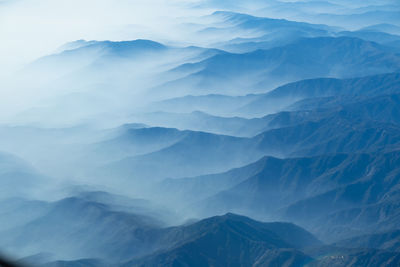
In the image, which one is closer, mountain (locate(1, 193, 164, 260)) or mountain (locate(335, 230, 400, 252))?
mountain (locate(335, 230, 400, 252))

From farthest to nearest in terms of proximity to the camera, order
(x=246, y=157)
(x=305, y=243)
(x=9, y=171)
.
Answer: (x=246, y=157) → (x=9, y=171) → (x=305, y=243)

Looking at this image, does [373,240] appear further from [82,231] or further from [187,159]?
[187,159]

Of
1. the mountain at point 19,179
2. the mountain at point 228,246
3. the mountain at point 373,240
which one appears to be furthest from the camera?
the mountain at point 19,179

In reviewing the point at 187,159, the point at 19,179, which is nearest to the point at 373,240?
the point at 187,159

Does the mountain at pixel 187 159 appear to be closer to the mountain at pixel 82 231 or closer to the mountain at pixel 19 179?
the mountain at pixel 19 179

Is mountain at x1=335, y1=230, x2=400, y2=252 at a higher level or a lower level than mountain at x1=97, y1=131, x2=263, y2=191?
lower

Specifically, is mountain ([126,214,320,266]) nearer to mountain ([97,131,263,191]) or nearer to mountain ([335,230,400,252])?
mountain ([335,230,400,252])

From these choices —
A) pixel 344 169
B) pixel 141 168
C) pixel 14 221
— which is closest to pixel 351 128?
pixel 344 169

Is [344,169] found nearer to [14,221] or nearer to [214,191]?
[214,191]

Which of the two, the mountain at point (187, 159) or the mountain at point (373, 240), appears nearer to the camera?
the mountain at point (373, 240)

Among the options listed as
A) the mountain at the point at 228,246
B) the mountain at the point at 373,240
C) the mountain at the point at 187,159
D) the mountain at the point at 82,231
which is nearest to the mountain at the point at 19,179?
the mountain at the point at 187,159

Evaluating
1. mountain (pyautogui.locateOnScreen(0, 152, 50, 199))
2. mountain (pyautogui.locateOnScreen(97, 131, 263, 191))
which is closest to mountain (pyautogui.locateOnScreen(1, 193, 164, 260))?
mountain (pyautogui.locateOnScreen(0, 152, 50, 199))
